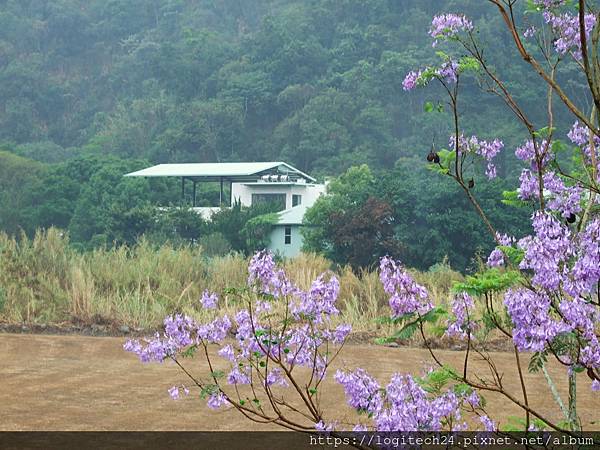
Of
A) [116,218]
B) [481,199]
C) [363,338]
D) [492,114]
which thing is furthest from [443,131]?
[363,338]

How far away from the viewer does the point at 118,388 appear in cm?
832

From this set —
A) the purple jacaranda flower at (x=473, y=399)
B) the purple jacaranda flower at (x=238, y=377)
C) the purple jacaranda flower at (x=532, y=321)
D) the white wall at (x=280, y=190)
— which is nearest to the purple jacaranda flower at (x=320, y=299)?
the purple jacaranda flower at (x=238, y=377)

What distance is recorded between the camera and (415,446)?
307cm

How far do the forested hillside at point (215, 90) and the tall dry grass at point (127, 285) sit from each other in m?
35.0

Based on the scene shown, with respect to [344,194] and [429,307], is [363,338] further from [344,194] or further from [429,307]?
[344,194]

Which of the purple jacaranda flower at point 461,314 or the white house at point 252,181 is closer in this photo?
the purple jacaranda flower at point 461,314

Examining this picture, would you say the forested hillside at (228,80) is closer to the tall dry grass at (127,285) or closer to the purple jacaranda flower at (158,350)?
the tall dry grass at (127,285)

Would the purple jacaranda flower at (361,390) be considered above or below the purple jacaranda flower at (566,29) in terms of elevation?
below

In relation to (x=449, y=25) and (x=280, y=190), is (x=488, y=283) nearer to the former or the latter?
(x=449, y=25)

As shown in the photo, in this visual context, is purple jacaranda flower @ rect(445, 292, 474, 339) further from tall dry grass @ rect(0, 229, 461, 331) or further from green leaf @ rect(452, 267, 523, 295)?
tall dry grass @ rect(0, 229, 461, 331)

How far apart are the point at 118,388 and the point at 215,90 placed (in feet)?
226

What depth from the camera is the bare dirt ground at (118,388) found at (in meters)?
6.85

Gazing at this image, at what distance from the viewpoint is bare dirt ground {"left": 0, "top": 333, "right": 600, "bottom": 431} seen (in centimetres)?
685

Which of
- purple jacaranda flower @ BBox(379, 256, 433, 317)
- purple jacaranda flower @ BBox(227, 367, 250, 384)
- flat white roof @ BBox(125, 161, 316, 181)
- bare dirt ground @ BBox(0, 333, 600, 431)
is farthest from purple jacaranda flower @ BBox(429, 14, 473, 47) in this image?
flat white roof @ BBox(125, 161, 316, 181)
